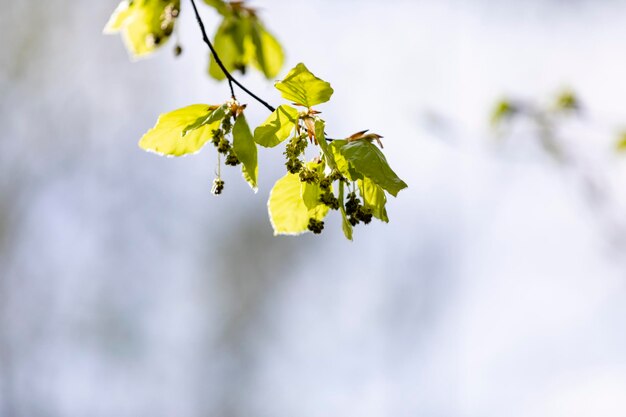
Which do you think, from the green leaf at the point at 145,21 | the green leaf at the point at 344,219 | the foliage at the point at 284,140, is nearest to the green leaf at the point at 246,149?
the foliage at the point at 284,140

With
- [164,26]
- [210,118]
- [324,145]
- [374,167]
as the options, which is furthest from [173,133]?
[374,167]

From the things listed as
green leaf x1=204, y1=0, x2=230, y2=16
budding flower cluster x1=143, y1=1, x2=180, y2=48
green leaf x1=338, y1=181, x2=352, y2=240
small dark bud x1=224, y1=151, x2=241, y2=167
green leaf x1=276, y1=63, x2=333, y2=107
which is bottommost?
green leaf x1=338, y1=181, x2=352, y2=240

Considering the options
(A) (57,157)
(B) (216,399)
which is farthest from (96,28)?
(B) (216,399)

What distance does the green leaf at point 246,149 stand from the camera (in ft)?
4.49

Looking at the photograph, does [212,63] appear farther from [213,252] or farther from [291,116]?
[213,252]

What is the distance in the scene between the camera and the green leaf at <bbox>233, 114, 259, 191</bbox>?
1367 millimetres

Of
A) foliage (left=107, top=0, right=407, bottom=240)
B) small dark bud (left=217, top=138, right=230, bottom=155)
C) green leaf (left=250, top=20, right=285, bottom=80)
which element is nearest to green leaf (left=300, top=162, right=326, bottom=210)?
foliage (left=107, top=0, right=407, bottom=240)

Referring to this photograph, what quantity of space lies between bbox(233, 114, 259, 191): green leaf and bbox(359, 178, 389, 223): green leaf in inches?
8.2

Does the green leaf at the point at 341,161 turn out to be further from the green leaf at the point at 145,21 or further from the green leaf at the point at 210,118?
the green leaf at the point at 145,21

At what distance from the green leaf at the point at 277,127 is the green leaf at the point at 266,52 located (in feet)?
0.68

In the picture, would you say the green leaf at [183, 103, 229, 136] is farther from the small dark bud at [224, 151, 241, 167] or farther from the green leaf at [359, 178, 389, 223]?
the green leaf at [359, 178, 389, 223]

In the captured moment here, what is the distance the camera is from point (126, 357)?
12.2 m

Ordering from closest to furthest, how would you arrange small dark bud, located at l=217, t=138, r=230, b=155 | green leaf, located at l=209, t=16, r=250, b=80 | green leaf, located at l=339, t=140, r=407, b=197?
green leaf, located at l=339, t=140, r=407, b=197 < small dark bud, located at l=217, t=138, r=230, b=155 < green leaf, located at l=209, t=16, r=250, b=80

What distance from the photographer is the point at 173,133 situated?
1459mm
